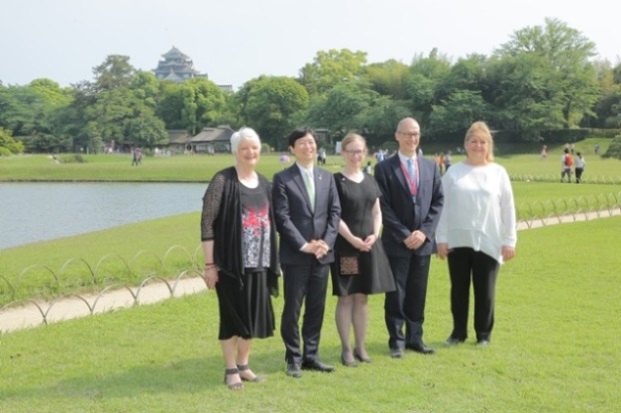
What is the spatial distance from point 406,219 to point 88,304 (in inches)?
162

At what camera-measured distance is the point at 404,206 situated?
5629 mm

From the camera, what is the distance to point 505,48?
2635 inches

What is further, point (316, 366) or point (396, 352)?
point (396, 352)

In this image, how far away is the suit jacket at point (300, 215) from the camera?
5.01 meters

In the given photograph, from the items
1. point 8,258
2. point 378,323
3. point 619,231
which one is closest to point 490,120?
point 619,231

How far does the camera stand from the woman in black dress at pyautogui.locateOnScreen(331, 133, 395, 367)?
5254 millimetres

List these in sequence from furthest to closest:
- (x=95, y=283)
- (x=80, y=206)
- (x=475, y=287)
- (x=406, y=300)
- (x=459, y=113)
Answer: (x=459, y=113), (x=80, y=206), (x=95, y=283), (x=475, y=287), (x=406, y=300)

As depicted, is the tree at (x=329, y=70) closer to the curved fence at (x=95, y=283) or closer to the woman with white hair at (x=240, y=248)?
the curved fence at (x=95, y=283)

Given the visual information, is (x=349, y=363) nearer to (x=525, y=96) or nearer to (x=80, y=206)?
(x=80, y=206)

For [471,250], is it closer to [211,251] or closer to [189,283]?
[211,251]

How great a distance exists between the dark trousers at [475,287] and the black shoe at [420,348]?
1.41 feet

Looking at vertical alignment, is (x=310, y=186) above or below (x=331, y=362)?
above

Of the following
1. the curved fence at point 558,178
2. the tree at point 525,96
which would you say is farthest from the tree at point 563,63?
the curved fence at point 558,178

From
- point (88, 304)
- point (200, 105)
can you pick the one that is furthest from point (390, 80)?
point (88, 304)
